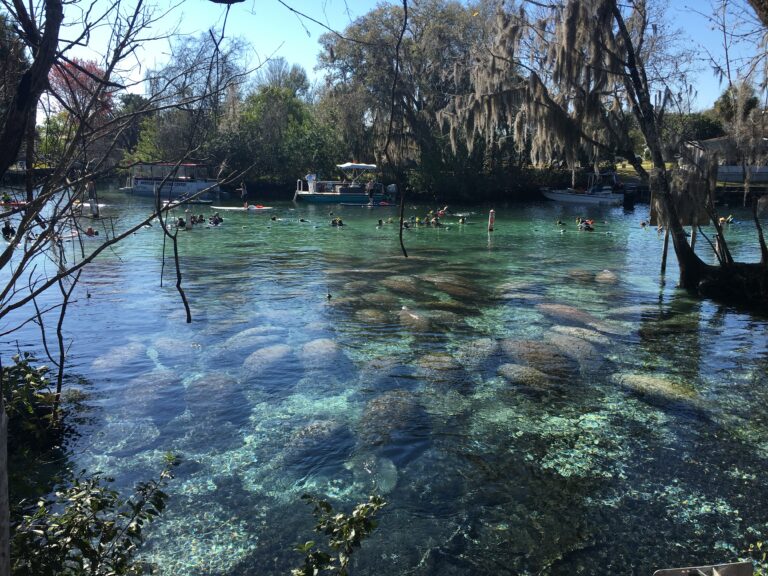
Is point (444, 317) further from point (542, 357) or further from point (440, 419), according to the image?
point (440, 419)

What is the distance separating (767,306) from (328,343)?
9.91m

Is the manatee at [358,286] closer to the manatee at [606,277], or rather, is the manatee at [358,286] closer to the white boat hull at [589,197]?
the manatee at [606,277]

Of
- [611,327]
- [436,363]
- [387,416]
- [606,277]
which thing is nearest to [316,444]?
[387,416]

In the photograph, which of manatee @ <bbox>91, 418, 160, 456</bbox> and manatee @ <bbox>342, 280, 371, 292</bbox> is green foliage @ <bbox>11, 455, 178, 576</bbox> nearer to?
manatee @ <bbox>91, 418, 160, 456</bbox>

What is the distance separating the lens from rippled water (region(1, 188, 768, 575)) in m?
5.46

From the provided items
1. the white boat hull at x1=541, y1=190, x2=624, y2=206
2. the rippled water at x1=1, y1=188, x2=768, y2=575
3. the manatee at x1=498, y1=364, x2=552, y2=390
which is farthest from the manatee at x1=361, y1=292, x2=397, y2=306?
the white boat hull at x1=541, y1=190, x2=624, y2=206

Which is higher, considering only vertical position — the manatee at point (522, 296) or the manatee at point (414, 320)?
the manatee at point (522, 296)

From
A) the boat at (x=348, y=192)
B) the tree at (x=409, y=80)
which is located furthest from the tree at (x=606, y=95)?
the boat at (x=348, y=192)

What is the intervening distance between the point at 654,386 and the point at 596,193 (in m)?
40.9

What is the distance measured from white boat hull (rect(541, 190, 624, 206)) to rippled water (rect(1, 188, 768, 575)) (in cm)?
3120

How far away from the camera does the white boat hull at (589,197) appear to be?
150 feet

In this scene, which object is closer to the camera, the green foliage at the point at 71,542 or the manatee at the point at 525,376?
the green foliage at the point at 71,542

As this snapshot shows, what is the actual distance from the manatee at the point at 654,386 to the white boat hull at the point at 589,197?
128 ft

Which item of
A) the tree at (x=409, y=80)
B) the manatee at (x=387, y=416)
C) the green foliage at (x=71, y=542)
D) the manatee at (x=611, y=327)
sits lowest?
the manatee at (x=387, y=416)
